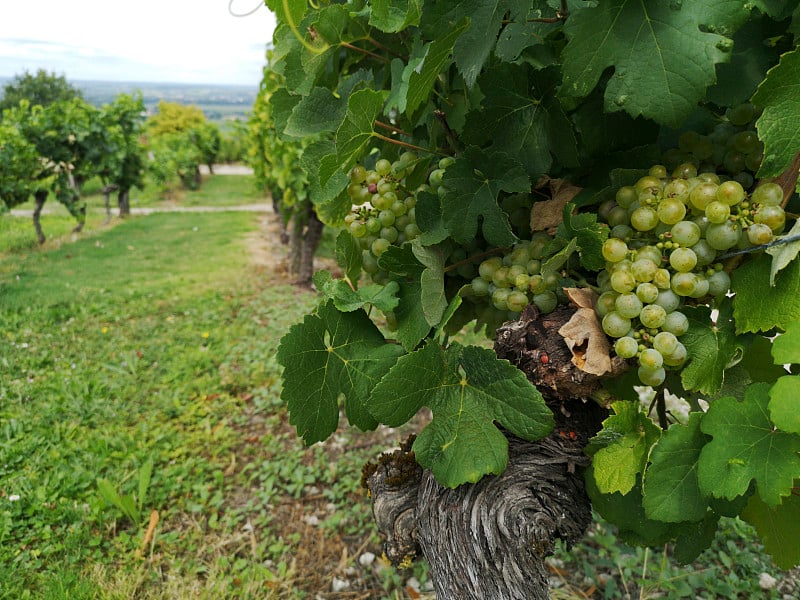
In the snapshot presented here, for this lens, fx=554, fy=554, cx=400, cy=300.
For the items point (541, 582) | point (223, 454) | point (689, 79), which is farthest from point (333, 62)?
point (223, 454)

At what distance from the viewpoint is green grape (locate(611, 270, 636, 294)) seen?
0.96 metres

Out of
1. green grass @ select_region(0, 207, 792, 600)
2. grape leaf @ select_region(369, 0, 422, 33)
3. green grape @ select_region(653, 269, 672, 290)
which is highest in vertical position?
grape leaf @ select_region(369, 0, 422, 33)

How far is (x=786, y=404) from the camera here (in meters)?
0.84

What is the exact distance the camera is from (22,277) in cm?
770

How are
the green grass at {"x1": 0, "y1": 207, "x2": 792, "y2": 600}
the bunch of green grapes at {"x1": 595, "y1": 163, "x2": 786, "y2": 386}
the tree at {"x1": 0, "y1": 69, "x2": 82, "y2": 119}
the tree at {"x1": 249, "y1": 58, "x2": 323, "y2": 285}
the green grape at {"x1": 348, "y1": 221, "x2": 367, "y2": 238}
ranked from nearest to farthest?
the bunch of green grapes at {"x1": 595, "y1": 163, "x2": 786, "y2": 386}, the green grape at {"x1": 348, "y1": 221, "x2": 367, "y2": 238}, the green grass at {"x1": 0, "y1": 207, "x2": 792, "y2": 600}, the tree at {"x1": 249, "y1": 58, "x2": 323, "y2": 285}, the tree at {"x1": 0, "y1": 69, "x2": 82, "y2": 119}

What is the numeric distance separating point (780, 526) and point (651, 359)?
21.2 inches

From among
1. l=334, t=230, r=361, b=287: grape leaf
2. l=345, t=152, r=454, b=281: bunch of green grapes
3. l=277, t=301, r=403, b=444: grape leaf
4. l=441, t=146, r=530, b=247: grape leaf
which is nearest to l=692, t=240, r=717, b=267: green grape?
l=441, t=146, r=530, b=247: grape leaf

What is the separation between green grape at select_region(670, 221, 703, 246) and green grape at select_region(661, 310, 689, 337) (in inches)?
4.9

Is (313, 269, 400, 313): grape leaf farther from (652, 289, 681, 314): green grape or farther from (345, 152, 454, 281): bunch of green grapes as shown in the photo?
(652, 289, 681, 314): green grape

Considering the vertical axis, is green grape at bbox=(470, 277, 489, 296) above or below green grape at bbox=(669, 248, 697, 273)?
below

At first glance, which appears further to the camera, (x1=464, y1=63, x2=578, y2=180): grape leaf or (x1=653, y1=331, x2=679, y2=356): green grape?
(x1=464, y1=63, x2=578, y2=180): grape leaf

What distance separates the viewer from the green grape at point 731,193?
0.90 meters

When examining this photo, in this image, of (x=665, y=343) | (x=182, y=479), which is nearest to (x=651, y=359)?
(x=665, y=343)

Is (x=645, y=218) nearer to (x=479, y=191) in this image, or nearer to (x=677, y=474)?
(x=479, y=191)
